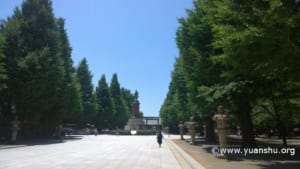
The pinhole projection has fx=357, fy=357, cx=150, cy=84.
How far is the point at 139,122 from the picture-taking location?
93.9 m

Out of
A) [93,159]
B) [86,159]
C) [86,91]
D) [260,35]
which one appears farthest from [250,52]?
[86,91]

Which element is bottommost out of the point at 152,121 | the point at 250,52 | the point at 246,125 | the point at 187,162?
the point at 187,162

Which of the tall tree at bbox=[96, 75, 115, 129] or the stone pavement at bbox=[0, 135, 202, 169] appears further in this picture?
the tall tree at bbox=[96, 75, 115, 129]

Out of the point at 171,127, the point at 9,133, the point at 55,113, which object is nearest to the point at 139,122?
the point at 171,127

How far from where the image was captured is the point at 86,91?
79.1 metres

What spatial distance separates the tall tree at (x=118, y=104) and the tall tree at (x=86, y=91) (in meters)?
16.9

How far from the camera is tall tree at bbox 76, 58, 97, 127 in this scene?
7844 cm

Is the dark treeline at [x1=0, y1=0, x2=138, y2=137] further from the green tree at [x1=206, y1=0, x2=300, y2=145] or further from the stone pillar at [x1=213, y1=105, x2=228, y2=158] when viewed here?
the green tree at [x1=206, y1=0, x2=300, y2=145]

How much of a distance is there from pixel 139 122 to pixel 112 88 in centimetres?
1477

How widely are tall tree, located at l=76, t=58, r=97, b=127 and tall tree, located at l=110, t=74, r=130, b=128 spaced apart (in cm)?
1693

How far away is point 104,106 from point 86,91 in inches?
492

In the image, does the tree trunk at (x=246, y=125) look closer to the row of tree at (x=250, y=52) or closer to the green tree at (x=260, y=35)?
the row of tree at (x=250, y=52)

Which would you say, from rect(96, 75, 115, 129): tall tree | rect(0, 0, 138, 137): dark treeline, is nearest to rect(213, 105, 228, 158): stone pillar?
rect(0, 0, 138, 137): dark treeline

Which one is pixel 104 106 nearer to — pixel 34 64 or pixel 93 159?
pixel 34 64
